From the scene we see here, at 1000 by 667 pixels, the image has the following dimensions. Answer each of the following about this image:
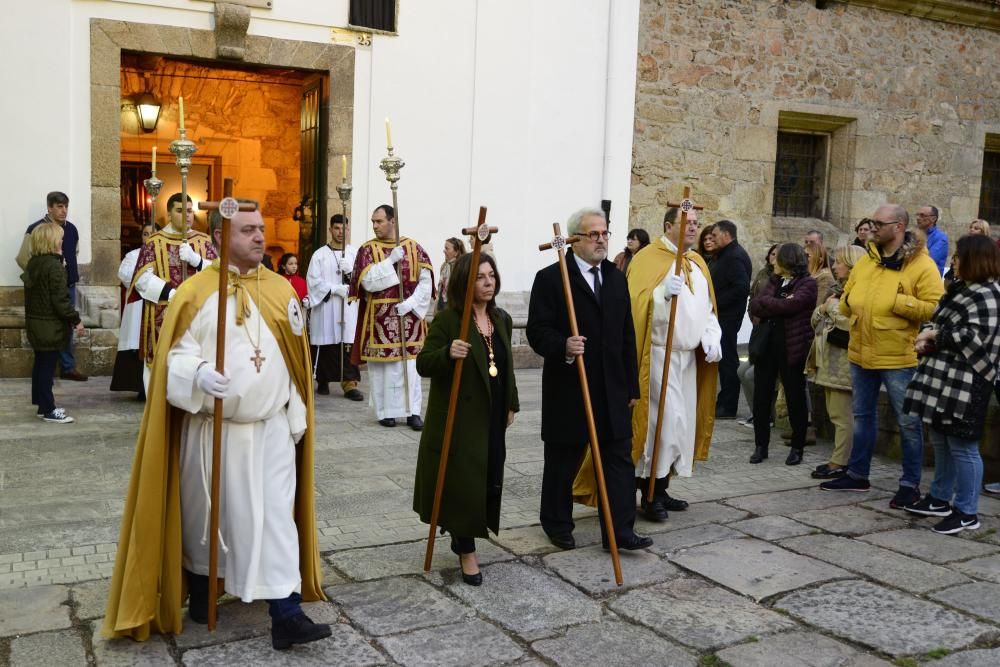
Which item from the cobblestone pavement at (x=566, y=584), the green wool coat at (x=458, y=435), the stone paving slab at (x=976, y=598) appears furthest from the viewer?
the green wool coat at (x=458, y=435)

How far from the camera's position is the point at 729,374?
8.79 meters

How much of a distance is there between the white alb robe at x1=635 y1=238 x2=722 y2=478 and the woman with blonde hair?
1.40m

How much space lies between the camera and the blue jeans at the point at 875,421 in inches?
236

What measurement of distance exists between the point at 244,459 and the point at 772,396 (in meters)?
4.47

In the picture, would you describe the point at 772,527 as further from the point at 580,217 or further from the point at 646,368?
the point at 580,217

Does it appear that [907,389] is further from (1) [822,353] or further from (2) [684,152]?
(2) [684,152]

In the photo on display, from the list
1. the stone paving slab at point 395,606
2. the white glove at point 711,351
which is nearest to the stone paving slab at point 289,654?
the stone paving slab at point 395,606

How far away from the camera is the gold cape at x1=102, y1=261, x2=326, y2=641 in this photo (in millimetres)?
3779

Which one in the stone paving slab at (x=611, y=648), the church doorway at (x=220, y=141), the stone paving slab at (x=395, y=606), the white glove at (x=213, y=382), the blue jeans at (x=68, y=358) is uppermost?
the church doorway at (x=220, y=141)

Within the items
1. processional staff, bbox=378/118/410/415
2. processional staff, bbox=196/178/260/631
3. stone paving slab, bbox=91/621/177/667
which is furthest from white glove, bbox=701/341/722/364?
stone paving slab, bbox=91/621/177/667

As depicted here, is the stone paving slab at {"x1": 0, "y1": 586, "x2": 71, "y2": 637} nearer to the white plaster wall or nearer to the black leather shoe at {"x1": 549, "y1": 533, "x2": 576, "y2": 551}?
the black leather shoe at {"x1": 549, "y1": 533, "x2": 576, "y2": 551}

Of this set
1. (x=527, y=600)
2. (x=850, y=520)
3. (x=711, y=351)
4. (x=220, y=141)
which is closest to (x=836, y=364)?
(x=850, y=520)

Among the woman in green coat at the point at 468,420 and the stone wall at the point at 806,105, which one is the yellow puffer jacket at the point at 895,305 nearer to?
the woman in green coat at the point at 468,420

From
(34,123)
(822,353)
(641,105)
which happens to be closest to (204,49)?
(34,123)
